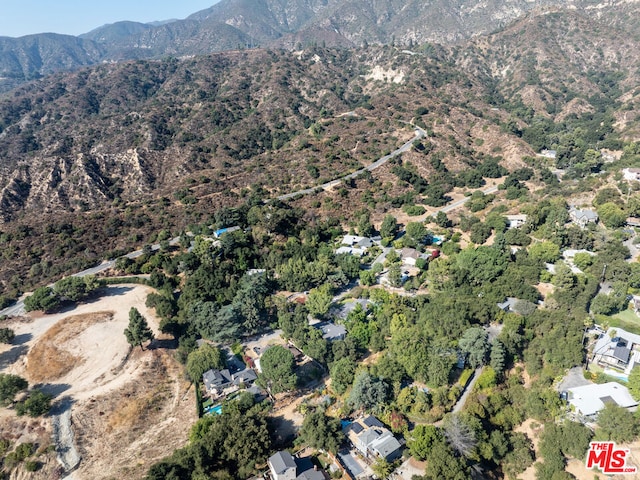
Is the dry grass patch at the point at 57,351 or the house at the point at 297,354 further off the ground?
the dry grass patch at the point at 57,351

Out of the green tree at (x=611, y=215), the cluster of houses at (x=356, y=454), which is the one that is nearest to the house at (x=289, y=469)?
the cluster of houses at (x=356, y=454)

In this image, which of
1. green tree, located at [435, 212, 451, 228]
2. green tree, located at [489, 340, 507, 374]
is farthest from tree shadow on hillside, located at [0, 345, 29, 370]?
green tree, located at [435, 212, 451, 228]

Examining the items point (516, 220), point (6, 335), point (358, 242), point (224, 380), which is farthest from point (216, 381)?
point (516, 220)

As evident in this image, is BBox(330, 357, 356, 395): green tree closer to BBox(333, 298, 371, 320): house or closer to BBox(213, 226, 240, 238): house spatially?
BBox(333, 298, 371, 320): house

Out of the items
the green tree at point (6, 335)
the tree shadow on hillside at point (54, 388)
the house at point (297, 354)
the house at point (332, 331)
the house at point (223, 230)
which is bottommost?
the house at point (297, 354)

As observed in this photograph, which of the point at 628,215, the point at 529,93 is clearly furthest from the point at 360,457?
the point at 529,93

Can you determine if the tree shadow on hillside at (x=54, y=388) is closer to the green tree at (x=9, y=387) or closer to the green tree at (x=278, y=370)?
the green tree at (x=9, y=387)

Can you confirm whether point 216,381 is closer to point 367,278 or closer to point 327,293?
point 327,293
